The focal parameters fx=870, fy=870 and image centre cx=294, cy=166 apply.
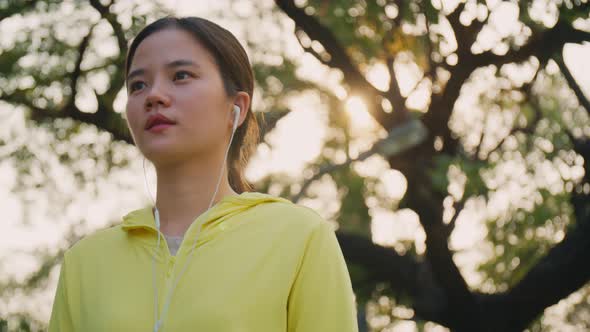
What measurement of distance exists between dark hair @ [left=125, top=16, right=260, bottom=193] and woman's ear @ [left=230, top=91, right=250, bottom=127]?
0.05 feet

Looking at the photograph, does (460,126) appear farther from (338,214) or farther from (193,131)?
(193,131)

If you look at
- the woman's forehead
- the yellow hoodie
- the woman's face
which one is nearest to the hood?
the yellow hoodie

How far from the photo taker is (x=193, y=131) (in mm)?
2156

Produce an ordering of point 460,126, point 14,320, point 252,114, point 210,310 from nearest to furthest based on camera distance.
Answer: point 210,310 → point 252,114 → point 14,320 → point 460,126

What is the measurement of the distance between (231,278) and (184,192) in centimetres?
30

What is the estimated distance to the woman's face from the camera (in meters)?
2.14

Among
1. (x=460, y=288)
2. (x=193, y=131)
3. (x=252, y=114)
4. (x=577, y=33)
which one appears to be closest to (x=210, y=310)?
(x=193, y=131)

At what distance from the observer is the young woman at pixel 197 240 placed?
6.59 ft

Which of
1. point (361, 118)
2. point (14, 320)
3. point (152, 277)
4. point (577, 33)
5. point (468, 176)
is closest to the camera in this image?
point (152, 277)

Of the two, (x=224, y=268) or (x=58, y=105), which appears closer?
(x=224, y=268)

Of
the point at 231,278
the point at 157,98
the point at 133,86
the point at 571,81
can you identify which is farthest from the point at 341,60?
the point at 231,278

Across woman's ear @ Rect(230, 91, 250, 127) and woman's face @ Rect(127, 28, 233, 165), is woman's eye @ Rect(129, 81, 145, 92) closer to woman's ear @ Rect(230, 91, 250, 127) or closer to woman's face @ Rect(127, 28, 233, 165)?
woman's face @ Rect(127, 28, 233, 165)

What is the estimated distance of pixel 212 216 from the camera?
7.05 ft

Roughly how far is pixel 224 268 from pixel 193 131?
1.16 ft
